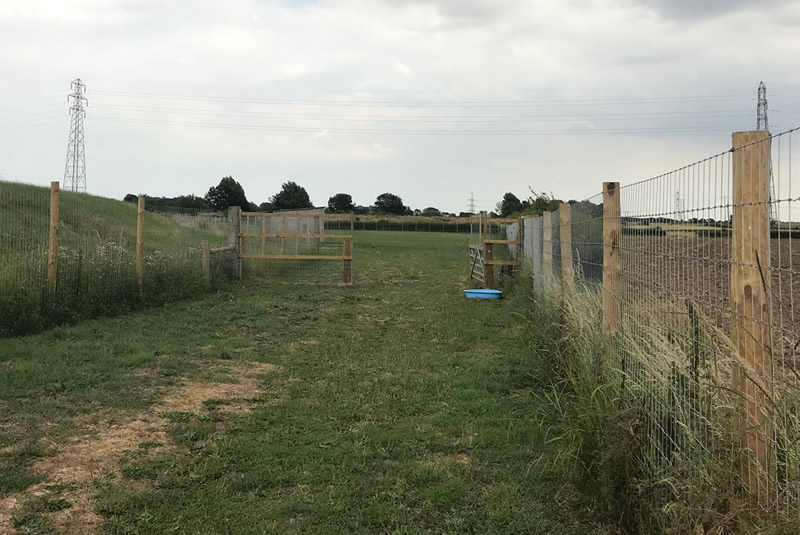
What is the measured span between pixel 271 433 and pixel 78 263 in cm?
623

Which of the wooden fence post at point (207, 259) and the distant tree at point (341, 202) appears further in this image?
the distant tree at point (341, 202)

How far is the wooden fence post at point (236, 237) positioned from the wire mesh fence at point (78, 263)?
232cm

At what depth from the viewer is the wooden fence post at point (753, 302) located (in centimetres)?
233

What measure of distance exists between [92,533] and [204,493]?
0.66 meters

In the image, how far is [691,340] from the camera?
294 centimetres

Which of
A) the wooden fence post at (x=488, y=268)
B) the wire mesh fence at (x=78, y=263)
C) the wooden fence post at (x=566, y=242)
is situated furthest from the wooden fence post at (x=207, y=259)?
the wooden fence post at (x=566, y=242)

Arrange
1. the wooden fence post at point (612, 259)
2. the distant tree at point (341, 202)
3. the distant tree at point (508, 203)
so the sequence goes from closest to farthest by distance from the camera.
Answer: the wooden fence post at point (612, 259) → the distant tree at point (508, 203) → the distant tree at point (341, 202)

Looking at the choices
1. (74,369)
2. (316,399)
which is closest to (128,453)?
(316,399)

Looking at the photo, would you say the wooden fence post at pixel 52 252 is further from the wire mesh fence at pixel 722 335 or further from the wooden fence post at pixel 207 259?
the wire mesh fence at pixel 722 335

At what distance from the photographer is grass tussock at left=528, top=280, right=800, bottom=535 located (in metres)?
2.35

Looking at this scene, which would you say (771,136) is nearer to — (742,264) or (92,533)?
(742,264)

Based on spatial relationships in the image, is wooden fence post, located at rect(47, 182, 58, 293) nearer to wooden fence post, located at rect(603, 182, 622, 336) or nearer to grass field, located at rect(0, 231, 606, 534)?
grass field, located at rect(0, 231, 606, 534)

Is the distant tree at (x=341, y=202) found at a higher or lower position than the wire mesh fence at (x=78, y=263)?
higher

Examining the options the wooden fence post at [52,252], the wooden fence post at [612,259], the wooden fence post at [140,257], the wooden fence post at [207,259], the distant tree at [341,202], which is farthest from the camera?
the distant tree at [341,202]
